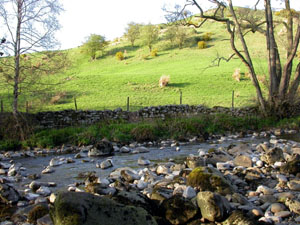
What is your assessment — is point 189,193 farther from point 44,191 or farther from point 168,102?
point 168,102

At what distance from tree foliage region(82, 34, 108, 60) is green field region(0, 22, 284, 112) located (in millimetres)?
1582

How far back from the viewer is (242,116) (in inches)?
771

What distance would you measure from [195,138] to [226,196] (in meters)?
8.89

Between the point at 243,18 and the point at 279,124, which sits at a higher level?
the point at 243,18

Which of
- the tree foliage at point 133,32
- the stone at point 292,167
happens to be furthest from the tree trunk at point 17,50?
the tree foliage at point 133,32

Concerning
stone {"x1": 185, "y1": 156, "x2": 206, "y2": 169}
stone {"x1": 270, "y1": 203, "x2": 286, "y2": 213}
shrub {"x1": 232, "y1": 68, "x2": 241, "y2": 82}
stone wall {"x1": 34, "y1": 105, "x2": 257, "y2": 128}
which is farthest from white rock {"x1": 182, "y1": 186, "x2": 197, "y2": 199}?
shrub {"x1": 232, "y1": 68, "x2": 241, "y2": 82}

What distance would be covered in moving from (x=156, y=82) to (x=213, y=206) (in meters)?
29.4

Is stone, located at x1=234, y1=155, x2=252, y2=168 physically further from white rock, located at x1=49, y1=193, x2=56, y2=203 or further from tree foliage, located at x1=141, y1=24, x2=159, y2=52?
tree foliage, located at x1=141, y1=24, x2=159, y2=52

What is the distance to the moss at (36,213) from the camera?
6.22 m

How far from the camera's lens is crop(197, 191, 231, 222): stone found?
6.06 m

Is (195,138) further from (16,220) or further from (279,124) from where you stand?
(16,220)

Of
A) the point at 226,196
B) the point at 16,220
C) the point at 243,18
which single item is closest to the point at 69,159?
the point at 16,220

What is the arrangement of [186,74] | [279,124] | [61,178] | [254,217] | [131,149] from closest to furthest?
[254,217], [61,178], [131,149], [279,124], [186,74]

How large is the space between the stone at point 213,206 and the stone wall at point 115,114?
12.3 m
